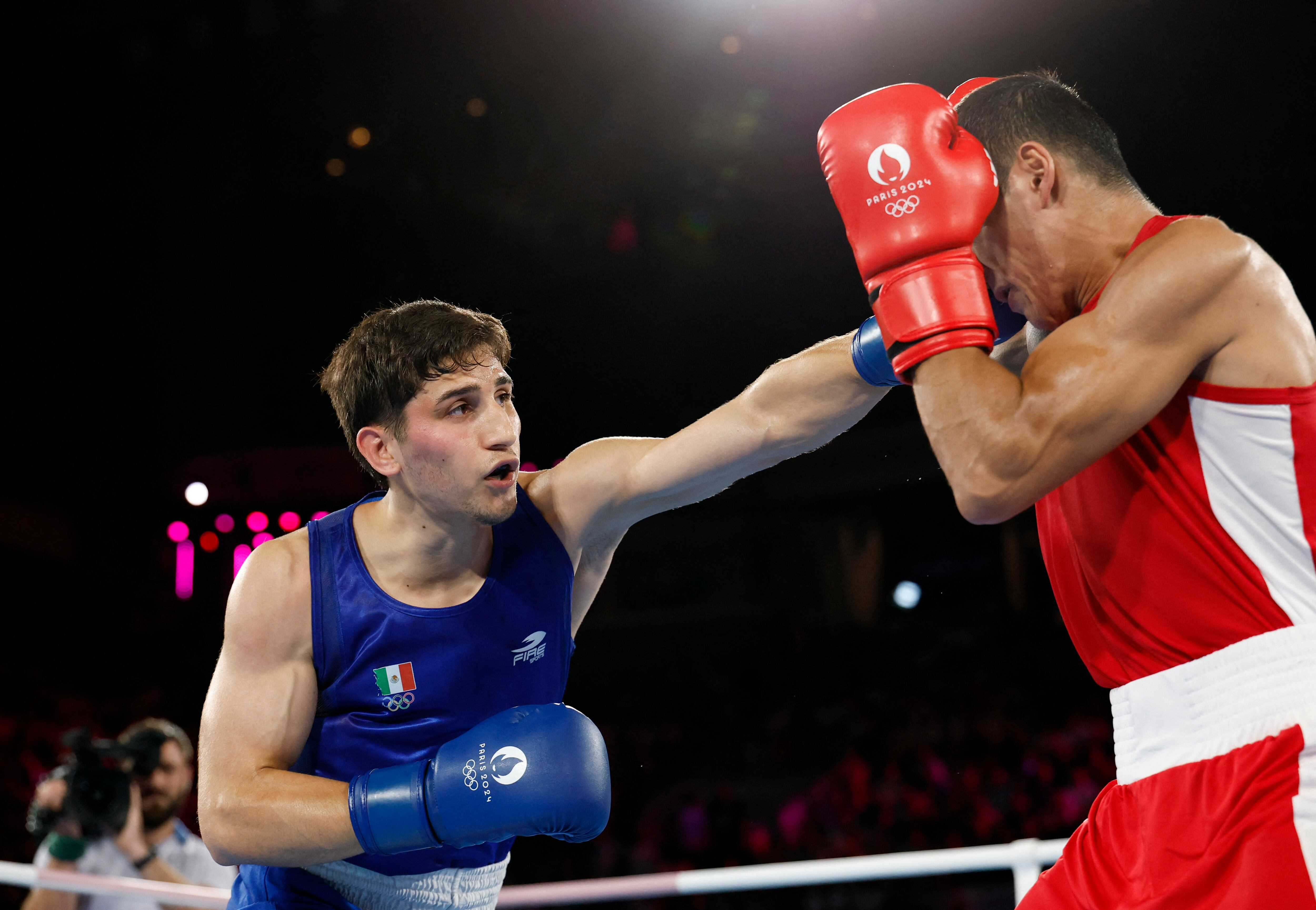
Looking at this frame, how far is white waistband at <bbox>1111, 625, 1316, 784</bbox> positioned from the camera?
1.33 meters

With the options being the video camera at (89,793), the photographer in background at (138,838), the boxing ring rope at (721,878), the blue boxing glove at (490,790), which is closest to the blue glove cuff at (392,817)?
the blue boxing glove at (490,790)

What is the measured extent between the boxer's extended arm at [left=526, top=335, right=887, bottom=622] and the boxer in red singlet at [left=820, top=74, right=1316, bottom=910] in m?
0.56

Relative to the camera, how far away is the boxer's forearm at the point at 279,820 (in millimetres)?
1928

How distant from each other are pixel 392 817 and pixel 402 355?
0.93 m

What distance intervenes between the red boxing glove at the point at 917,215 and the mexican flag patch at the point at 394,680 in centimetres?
114

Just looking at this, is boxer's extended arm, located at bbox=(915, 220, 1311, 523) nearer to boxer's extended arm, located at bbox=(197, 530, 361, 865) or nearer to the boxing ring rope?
the boxing ring rope

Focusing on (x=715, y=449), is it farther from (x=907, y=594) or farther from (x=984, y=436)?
(x=907, y=594)

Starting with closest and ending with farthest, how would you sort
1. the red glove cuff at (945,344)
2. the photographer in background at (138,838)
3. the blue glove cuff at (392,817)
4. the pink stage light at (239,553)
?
the red glove cuff at (945,344), the blue glove cuff at (392,817), the photographer in background at (138,838), the pink stage light at (239,553)

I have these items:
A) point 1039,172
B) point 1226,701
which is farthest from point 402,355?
point 1226,701

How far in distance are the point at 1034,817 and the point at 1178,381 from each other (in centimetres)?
727

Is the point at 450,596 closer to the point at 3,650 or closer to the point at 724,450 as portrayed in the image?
the point at 724,450

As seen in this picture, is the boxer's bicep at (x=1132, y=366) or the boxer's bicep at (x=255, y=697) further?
the boxer's bicep at (x=255, y=697)

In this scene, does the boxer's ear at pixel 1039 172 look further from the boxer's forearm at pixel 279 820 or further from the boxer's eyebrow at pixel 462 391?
the boxer's forearm at pixel 279 820

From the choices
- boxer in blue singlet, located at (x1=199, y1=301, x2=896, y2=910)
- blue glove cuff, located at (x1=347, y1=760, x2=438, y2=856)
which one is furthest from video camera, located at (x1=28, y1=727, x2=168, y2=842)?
blue glove cuff, located at (x1=347, y1=760, x2=438, y2=856)
